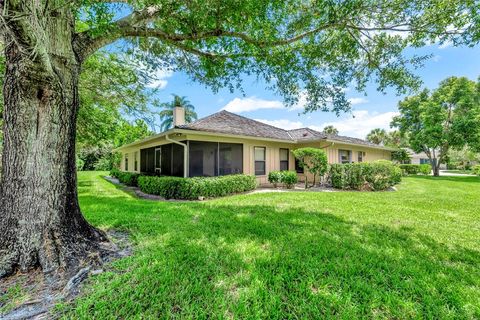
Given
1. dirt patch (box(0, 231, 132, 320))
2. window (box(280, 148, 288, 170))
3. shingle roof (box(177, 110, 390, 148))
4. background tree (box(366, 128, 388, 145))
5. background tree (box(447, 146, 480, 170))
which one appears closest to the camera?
dirt patch (box(0, 231, 132, 320))

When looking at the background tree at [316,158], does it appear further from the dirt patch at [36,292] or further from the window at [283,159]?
the dirt patch at [36,292]

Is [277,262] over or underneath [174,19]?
underneath

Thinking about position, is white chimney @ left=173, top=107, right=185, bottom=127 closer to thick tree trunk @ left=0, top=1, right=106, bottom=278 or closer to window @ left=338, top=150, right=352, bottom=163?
thick tree trunk @ left=0, top=1, right=106, bottom=278

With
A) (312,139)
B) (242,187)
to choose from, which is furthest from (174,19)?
(312,139)

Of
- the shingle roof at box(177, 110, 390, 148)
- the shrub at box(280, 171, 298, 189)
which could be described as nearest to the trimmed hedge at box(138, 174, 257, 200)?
the shingle roof at box(177, 110, 390, 148)

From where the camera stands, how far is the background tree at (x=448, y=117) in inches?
727

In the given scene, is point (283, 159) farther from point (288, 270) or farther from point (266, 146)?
point (288, 270)

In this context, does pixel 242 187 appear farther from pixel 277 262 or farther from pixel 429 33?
pixel 429 33

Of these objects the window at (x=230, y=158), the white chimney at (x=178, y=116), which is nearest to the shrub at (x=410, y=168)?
the window at (x=230, y=158)

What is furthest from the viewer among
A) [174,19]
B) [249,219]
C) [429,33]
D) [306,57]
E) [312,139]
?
[312,139]

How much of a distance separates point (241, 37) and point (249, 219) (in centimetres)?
433

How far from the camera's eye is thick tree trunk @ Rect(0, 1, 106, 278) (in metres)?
2.69

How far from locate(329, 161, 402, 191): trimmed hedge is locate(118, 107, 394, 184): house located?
1938 mm

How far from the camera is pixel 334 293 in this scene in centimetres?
238
